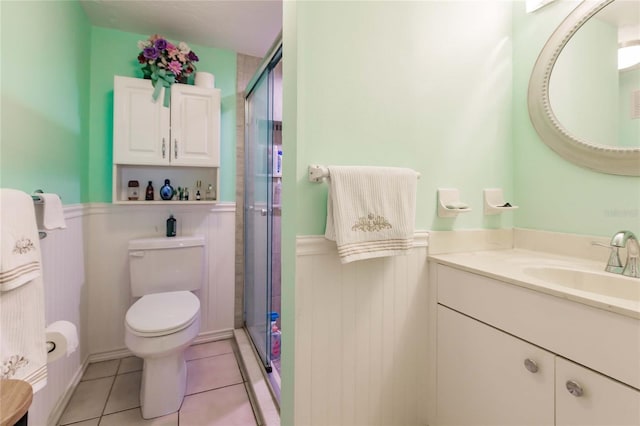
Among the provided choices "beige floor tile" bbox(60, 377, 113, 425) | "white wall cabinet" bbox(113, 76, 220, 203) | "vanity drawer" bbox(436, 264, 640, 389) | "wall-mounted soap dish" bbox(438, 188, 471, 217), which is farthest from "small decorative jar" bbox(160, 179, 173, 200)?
"vanity drawer" bbox(436, 264, 640, 389)

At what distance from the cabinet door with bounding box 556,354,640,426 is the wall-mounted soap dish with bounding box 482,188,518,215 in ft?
2.32

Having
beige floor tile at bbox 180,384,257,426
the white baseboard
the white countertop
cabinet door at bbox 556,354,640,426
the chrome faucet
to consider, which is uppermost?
the chrome faucet

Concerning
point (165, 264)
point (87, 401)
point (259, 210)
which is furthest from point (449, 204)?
point (87, 401)

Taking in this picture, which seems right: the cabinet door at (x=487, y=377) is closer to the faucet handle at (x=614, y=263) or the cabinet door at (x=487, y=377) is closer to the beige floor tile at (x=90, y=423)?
the faucet handle at (x=614, y=263)

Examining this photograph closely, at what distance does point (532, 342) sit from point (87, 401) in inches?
82.6

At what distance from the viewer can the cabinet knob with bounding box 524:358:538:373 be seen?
2.64 feet

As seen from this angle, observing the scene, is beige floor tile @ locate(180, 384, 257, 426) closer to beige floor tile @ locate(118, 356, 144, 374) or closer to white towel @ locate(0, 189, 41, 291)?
beige floor tile @ locate(118, 356, 144, 374)

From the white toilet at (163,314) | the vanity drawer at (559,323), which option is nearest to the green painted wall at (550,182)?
A: the vanity drawer at (559,323)

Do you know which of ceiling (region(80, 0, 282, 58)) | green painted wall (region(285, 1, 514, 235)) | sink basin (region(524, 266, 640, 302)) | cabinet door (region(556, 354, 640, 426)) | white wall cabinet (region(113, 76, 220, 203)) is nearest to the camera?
cabinet door (region(556, 354, 640, 426))

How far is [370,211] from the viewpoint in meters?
0.99

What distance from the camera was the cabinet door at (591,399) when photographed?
642mm

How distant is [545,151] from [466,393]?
1.06 m

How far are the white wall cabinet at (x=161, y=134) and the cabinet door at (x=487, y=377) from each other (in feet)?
5.74

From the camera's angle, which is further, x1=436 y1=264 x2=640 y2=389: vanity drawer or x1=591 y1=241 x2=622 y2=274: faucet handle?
x1=591 y1=241 x2=622 y2=274: faucet handle
